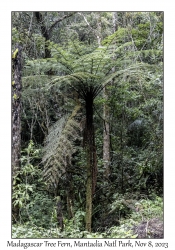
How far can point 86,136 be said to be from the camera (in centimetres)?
384

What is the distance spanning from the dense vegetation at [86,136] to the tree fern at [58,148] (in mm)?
12

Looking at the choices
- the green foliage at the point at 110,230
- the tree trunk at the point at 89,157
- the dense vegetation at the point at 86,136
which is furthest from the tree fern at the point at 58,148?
the green foliage at the point at 110,230

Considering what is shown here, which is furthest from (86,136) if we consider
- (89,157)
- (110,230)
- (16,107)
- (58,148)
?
(110,230)

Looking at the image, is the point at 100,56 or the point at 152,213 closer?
the point at 100,56

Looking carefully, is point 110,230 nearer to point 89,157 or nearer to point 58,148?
point 89,157

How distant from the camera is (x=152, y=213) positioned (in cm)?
361

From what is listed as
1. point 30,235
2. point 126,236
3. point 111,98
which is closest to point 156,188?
point 111,98

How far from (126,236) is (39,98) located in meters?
3.21

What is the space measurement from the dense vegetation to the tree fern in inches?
0.5

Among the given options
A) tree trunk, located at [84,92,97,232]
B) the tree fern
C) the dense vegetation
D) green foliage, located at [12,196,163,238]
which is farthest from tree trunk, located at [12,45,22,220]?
tree trunk, located at [84,92,97,232]

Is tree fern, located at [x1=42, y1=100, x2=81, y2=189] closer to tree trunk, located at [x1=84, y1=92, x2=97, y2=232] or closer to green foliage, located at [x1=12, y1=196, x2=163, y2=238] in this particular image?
tree trunk, located at [x1=84, y1=92, x2=97, y2=232]

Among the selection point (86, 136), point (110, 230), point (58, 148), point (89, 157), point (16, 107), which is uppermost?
point (16, 107)

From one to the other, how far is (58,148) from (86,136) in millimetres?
669

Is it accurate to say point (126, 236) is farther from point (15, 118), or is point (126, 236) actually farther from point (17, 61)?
point (17, 61)
